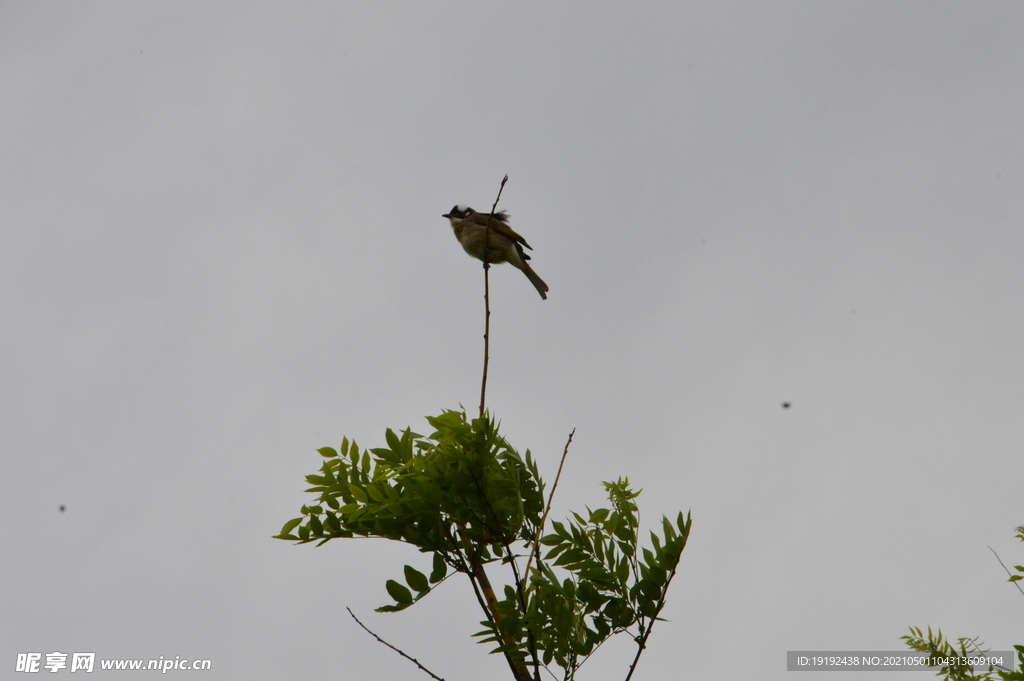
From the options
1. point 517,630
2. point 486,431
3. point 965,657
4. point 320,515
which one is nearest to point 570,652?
point 517,630

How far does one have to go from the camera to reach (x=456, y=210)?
9.60 m

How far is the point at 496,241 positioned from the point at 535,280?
670 millimetres

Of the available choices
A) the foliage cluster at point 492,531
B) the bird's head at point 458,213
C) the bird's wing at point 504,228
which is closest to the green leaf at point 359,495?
the foliage cluster at point 492,531

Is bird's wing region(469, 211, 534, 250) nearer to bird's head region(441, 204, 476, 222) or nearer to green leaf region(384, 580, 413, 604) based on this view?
bird's head region(441, 204, 476, 222)

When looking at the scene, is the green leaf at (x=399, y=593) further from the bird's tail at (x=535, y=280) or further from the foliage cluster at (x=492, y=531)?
the bird's tail at (x=535, y=280)

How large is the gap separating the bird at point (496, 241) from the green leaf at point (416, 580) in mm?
5358

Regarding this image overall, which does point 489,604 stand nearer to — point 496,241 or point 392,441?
point 392,441

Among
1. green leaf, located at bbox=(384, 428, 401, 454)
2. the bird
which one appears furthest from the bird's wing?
green leaf, located at bbox=(384, 428, 401, 454)

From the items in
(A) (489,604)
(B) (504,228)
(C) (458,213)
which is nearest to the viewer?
(A) (489,604)

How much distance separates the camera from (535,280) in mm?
8805

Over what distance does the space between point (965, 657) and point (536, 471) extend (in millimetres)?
2488

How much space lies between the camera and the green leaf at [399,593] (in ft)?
10.5

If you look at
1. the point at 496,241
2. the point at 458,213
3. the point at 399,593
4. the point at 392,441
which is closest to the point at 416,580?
the point at 399,593

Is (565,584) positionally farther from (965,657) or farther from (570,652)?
(965,657)
